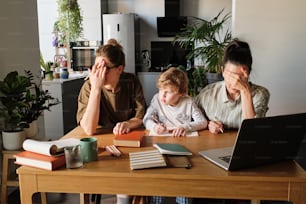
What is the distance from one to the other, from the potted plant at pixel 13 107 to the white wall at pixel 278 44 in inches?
62.8

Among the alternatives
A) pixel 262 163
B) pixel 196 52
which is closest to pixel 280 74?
pixel 196 52

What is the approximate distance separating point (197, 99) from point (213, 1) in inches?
169

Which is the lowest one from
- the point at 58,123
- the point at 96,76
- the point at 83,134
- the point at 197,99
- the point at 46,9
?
the point at 58,123

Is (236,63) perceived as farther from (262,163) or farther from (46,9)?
(46,9)

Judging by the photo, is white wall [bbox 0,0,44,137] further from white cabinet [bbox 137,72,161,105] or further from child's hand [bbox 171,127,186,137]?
white cabinet [bbox 137,72,161,105]

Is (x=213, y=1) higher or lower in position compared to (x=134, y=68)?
higher

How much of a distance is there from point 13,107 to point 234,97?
142 centimetres

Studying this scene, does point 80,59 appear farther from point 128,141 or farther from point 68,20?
point 128,141

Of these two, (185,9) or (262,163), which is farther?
(185,9)

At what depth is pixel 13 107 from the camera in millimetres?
2137

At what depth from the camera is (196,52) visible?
2.93 meters

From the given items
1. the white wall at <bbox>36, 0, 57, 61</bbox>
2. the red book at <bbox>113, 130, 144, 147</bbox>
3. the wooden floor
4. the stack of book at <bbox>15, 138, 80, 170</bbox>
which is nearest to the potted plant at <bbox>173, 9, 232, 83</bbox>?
the wooden floor

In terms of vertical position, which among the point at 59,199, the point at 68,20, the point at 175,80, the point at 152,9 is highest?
the point at 152,9

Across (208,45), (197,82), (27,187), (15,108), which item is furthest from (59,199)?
(208,45)
